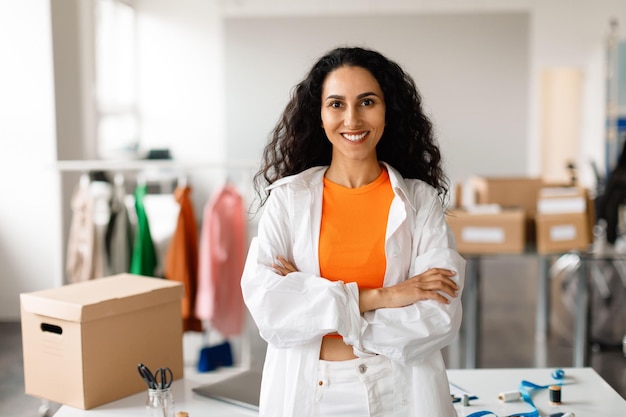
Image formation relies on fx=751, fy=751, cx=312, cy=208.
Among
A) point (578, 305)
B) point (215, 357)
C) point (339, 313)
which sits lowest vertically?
point (215, 357)

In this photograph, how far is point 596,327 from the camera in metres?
5.27

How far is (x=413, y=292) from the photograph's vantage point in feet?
5.47

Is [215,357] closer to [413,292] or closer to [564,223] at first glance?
[564,223]

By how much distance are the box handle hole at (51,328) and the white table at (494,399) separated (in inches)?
9.7

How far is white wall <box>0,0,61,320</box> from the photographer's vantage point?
522 centimetres

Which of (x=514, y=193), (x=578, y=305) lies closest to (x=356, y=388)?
(x=578, y=305)

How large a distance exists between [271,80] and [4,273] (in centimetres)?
444

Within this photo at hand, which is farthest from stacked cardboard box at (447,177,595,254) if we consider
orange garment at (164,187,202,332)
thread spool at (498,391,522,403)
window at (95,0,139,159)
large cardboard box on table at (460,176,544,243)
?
window at (95,0,139,159)

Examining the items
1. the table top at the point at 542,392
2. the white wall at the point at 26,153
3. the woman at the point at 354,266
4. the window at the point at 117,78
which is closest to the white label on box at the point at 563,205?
the table top at the point at 542,392

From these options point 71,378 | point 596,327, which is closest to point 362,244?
point 71,378

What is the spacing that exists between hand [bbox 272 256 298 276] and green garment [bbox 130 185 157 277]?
239 cm

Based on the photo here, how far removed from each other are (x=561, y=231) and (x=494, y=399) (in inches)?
84.9

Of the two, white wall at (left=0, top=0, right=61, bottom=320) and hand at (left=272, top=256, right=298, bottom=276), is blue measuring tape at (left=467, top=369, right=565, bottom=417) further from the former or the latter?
white wall at (left=0, top=0, right=61, bottom=320)

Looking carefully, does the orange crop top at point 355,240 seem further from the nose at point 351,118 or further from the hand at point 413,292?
the nose at point 351,118
